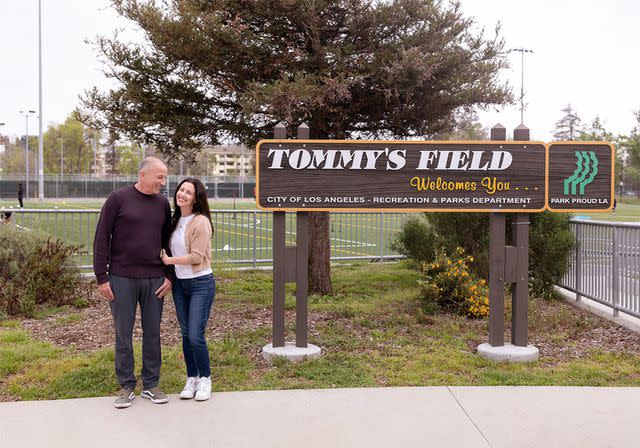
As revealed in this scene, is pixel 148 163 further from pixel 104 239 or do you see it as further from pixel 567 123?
pixel 567 123

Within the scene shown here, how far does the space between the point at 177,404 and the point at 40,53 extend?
150 ft

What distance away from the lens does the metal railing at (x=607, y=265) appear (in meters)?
7.96

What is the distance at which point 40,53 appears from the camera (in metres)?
45.1

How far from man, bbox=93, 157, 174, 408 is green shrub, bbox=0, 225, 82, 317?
3.92m

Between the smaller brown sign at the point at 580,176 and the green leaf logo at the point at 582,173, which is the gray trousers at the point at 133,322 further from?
the green leaf logo at the point at 582,173

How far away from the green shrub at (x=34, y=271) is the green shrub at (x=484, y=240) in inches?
199

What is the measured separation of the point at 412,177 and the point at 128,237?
9.50ft

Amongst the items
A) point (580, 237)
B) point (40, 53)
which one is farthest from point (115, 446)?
point (40, 53)

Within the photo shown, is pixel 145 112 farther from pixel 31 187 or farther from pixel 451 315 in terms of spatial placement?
pixel 31 187

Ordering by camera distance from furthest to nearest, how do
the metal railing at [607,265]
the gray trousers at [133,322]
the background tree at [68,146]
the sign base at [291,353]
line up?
the background tree at [68,146] → the metal railing at [607,265] → the sign base at [291,353] → the gray trousers at [133,322]

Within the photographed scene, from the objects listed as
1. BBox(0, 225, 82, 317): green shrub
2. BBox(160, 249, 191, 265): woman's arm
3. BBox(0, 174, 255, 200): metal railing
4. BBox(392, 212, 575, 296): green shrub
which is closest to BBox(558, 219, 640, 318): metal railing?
BBox(392, 212, 575, 296): green shrub

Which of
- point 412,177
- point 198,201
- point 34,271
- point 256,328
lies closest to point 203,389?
point 198,201

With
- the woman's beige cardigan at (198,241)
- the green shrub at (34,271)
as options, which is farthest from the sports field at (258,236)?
the woman's beige cardigan at (198,241)

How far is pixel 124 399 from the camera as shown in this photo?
16.3ft
